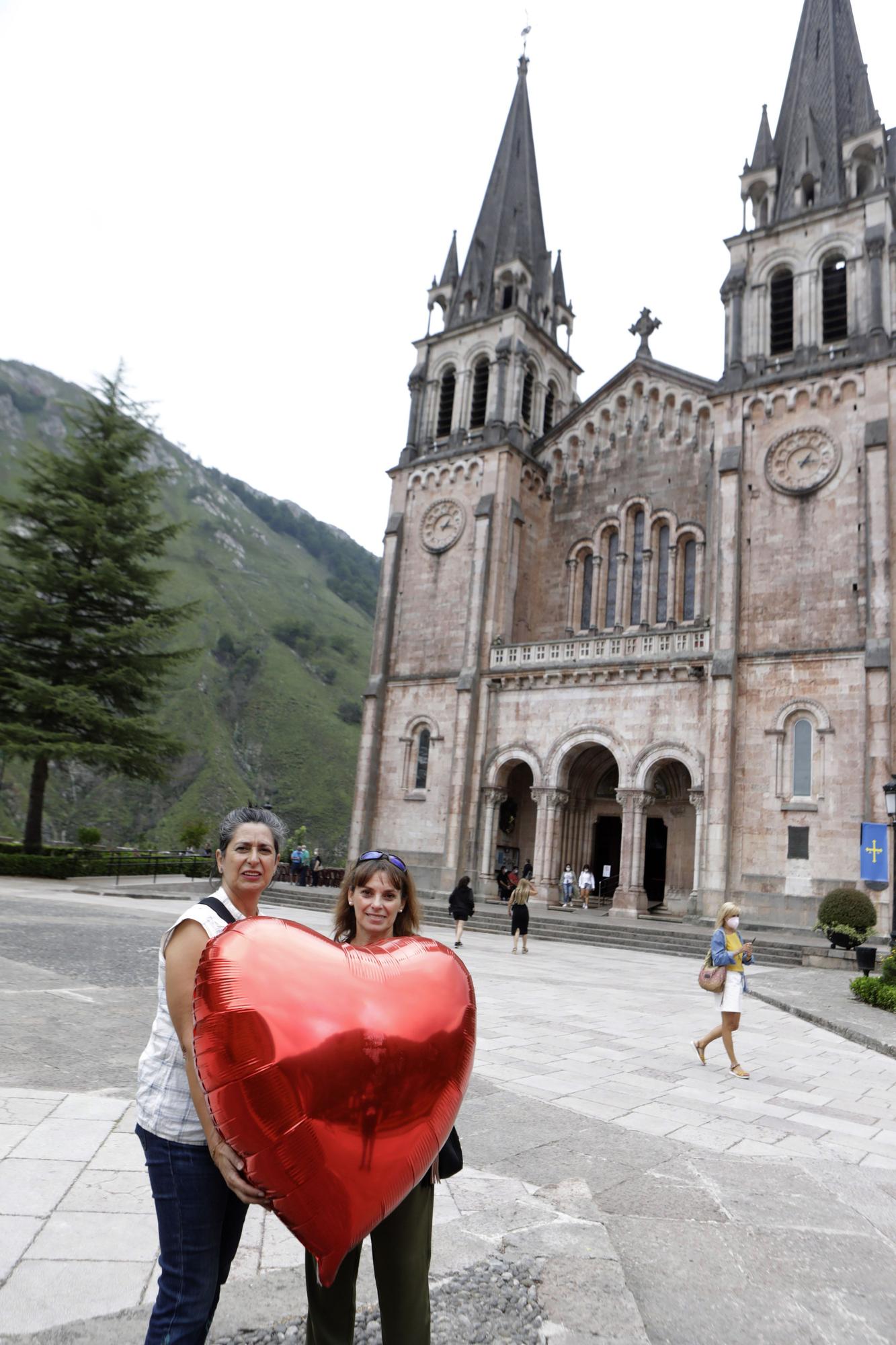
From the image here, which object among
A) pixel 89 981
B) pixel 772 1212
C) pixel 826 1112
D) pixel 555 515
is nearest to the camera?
pixel 772 1212

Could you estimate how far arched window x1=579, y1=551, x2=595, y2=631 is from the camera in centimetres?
3259

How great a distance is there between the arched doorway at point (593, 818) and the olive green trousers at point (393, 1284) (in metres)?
26.7

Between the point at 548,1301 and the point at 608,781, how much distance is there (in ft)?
94.0

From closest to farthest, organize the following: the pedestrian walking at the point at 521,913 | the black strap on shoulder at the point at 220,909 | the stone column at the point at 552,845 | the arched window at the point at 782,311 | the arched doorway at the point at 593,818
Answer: the black strap on shoulder at the point at 220,909
the pedestrian walking at the point at 521,913
the stone column at the point at 552,845
the arched window at the point at 782,311
the arched doorway at the point at 593,818

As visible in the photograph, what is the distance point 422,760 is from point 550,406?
16.1 meters

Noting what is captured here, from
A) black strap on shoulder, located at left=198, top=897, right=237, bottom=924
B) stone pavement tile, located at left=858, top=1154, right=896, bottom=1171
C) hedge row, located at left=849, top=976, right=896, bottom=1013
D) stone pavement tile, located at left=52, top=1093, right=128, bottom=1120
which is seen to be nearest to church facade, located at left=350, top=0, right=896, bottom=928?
hedge row, located at left=849, top=976, right=896, bottom=1013

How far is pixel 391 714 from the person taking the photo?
109ft

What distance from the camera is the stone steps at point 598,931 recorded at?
21.3 m

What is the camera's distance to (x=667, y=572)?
31.0 metres

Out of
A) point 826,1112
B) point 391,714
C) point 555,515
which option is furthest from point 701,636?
point 826,1112

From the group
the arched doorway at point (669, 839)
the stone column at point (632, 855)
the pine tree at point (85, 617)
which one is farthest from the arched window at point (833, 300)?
the pine tree at point (85, 617)

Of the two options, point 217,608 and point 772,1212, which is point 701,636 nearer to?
point 772,1212

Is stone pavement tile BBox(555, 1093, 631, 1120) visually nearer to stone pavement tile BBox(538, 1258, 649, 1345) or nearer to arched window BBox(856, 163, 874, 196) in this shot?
stone pavement tile BBox(538, 1258, 649, 1345)

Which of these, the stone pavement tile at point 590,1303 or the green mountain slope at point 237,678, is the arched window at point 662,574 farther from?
the stone pavement tile at point 590,1303
